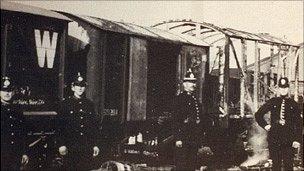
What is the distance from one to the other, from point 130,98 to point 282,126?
2974mm

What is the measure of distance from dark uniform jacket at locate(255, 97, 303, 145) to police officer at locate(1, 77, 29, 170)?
3.82 metres

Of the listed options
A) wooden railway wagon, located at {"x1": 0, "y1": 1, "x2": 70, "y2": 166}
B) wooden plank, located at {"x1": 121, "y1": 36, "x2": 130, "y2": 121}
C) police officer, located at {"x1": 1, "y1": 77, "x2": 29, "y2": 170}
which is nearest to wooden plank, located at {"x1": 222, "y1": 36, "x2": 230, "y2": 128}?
wooden plank, located at {"x1": 121, "y1": 36, "x2": 130, "y2": 121}

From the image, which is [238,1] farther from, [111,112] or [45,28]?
[45,28]

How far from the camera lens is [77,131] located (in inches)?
275

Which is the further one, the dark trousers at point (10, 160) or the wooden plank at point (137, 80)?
the wooden plank at point (137, 80)

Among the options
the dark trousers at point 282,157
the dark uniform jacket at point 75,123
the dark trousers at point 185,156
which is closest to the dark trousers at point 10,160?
the dark uniform jacket at point 75,123

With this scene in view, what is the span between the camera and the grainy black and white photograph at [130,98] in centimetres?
653

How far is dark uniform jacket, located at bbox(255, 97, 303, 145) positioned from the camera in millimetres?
6945

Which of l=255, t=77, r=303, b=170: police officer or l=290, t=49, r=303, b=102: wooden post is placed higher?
l=290, t=49, r=303, b=102: wooden post

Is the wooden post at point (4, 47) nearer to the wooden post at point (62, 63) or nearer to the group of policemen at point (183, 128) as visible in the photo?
the wooden post at point (62, 63)

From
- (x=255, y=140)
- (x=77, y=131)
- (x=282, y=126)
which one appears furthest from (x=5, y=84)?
(x=255, y=140)

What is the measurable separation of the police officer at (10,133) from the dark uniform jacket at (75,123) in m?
0.94

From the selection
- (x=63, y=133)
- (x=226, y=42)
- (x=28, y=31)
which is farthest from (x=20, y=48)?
(x=226, y=42)

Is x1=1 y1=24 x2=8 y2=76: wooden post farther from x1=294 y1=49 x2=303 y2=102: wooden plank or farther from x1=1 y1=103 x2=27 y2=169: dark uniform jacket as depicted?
x1=294 y1=49 x2=303 y2=102: wooden plank
